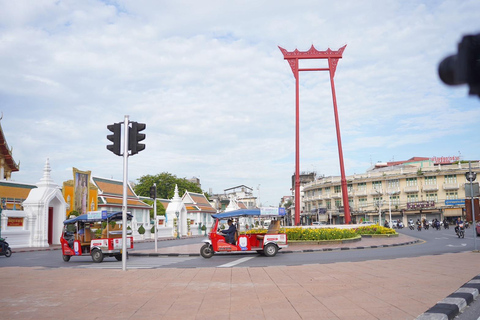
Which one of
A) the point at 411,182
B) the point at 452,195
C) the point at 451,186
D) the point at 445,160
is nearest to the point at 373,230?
the point at 451,186

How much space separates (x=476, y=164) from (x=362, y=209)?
20003 mm

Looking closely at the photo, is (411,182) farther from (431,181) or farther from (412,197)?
(431,181)

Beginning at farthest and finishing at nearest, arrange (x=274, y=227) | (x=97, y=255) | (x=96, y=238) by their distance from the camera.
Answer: (x=274, y=227) → (x=96, y=238) → (x=97, y=255)

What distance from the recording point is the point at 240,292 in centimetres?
873

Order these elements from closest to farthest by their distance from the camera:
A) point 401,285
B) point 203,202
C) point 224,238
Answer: point 401,285, point 224,238, point 203,202

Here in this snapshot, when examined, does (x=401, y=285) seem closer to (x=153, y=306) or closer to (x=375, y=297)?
(x=375, y=297)

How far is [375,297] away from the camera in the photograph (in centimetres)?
771

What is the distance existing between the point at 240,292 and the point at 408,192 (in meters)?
72.5

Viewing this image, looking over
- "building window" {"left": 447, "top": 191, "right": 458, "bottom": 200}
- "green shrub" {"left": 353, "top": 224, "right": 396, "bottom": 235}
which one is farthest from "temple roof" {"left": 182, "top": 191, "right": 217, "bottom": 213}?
"building window" {"left": 447, "top": 191, "right": 458, "bottom": 200}

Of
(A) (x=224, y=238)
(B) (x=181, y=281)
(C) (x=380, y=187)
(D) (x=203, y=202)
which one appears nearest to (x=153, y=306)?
(B) (x=181, y=281)

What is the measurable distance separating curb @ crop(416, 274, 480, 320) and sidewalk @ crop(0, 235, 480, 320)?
178 millimetres

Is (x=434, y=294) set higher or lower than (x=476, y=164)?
lower

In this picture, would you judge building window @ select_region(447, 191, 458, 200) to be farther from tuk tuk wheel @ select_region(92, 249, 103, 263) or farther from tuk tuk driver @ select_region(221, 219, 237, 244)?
tuk tuk wheel @ select_region(92, 249, 103, 263)

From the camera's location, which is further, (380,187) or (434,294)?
(380,187)
